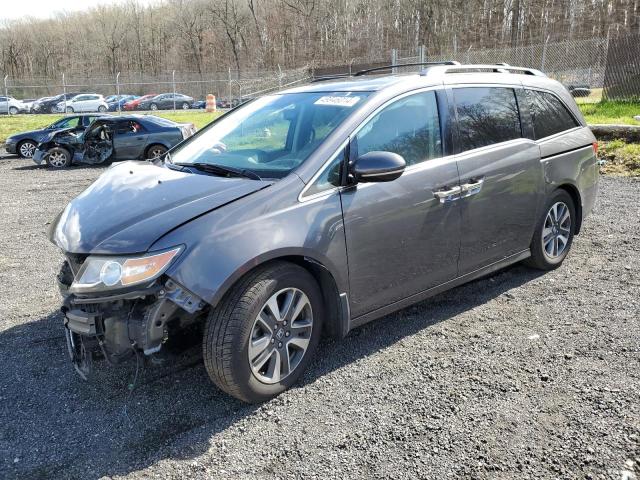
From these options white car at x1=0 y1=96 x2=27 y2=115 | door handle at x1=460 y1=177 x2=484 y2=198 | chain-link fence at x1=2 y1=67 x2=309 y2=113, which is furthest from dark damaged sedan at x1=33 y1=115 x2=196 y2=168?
white car at x1=0 y1=96 x2=27 y2=115

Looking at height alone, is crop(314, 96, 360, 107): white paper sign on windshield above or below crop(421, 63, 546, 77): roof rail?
below

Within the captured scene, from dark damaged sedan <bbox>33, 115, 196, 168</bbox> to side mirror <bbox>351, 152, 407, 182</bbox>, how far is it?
1083 centimetres

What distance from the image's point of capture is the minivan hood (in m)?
2.71

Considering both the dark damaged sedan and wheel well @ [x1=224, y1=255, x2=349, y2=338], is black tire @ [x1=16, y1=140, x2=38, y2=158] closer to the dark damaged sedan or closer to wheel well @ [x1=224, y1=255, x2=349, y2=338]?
the dark damaged sedan

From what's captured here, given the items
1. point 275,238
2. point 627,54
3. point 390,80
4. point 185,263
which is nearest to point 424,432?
point 275,238

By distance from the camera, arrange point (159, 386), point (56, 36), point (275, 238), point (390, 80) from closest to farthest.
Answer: point (275, 238)
point (159, 386)
point (390, 80)
point (56, 36)

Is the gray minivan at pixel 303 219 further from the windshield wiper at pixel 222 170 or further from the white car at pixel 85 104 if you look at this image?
the white car at pixel 85 104

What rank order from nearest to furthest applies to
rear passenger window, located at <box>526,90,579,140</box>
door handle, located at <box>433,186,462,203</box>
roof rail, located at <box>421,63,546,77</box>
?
door handle, located at <box>433,186,462,203</box> < roof rail, located at <box>421,63,546,77</box> < rear passenger window, located at <box>526,90,579,140</box>

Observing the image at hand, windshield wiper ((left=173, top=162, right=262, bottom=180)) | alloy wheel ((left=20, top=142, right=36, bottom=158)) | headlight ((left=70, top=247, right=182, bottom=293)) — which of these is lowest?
alloy wheel ((left=20, top=142, right=36, bottom=158))

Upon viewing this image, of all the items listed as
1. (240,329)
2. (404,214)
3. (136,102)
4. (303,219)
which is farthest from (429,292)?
(136,102)

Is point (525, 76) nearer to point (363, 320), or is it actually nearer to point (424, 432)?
point (363, 320)

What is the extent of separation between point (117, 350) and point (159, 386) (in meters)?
0.58

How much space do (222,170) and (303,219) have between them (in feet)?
2.43

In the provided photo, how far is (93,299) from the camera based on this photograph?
2.64 m
